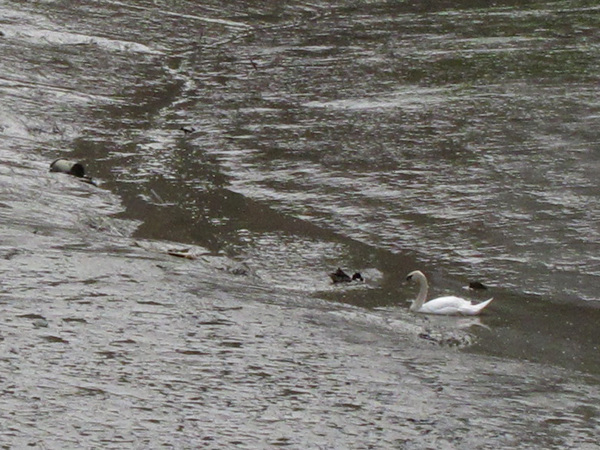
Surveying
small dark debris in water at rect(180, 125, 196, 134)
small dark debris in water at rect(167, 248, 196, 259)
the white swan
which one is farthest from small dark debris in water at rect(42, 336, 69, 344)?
small dark debris in water at rect(180, 125, 196, 134)

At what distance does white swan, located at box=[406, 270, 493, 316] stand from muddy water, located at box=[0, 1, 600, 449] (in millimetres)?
108

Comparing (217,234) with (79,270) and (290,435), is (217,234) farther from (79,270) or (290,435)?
(290,435)

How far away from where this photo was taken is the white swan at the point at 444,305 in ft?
26.3

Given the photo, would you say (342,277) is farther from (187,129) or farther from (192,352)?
(187,129)

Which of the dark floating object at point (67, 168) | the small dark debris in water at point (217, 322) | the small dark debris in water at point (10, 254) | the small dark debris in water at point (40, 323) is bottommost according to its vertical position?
the small dark debris in water at point (217, 322)

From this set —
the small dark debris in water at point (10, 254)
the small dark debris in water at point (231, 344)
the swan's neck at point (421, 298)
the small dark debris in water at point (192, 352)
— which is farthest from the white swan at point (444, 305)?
the small dark debris in water at point (10, 254)

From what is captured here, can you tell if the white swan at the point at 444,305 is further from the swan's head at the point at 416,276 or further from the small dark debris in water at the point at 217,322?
the small dark debris in water at the point at 217,322

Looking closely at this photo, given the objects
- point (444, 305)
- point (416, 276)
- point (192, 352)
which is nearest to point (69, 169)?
point (416, 276)

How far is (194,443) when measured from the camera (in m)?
5.29

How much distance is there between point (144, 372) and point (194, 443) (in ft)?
2.78

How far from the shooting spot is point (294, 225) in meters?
10.1

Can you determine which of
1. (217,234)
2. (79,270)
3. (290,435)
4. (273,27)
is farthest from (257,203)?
(273,27)

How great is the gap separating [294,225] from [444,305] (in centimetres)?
232

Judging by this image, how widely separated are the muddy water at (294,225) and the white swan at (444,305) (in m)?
0.11
